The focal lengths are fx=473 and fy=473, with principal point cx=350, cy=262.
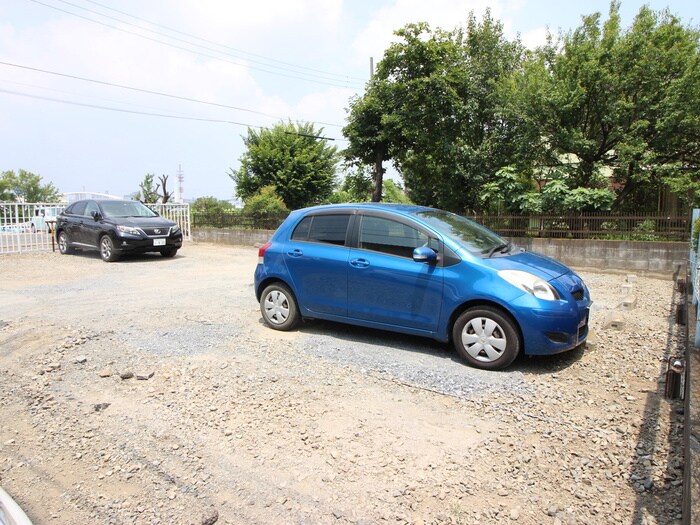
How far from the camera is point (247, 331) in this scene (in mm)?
5832

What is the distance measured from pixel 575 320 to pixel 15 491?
4469mm

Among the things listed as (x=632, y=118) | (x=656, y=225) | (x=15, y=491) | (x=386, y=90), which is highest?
(x=386, y=90)

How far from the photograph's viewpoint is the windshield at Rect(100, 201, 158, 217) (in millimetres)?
12703

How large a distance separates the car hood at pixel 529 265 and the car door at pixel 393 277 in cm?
59

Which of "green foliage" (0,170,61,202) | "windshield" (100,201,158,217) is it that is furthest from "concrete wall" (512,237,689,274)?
"green foliage" (0,170,61,202)

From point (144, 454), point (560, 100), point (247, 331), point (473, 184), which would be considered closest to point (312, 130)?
point (473, 184)

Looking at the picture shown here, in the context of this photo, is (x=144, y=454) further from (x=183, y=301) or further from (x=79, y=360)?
(x=183, y=301)

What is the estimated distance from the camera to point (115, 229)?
1205cm

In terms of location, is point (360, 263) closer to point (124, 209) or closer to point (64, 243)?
point (124, 209)

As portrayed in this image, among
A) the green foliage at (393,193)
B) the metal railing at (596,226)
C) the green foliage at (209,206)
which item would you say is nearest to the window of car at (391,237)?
the metal railing at (596,226)

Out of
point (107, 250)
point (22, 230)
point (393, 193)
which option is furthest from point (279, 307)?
point (393, 193)

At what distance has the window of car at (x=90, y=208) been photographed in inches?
509

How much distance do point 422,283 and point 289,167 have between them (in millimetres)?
20731

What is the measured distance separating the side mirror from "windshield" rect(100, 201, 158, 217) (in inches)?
417
